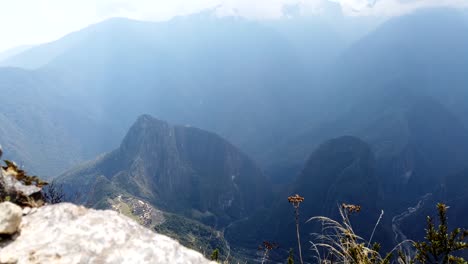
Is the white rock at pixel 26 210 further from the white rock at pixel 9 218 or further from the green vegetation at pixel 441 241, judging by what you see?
the green vegetation at pixel 441 241

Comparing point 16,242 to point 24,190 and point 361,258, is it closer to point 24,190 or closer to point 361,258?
point 24,190

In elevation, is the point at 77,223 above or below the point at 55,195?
above

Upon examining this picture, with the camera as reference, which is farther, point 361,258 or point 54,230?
point 361,258

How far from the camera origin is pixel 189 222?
556 ft

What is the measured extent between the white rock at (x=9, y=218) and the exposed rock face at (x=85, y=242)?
0.46 feet

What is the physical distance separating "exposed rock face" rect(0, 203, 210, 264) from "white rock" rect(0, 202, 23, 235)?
14 cm

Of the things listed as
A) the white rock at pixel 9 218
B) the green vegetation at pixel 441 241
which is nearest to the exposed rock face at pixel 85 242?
the white rock at pixel 9 218

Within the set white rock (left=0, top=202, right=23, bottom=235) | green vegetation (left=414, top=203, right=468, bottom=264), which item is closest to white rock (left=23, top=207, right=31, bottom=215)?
white rock (left=0, top=202, right=23, bottom=235)

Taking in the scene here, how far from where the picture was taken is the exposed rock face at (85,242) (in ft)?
15.8

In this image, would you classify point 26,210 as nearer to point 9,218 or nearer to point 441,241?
point 9,218

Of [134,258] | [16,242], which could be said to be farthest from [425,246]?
[16,242]

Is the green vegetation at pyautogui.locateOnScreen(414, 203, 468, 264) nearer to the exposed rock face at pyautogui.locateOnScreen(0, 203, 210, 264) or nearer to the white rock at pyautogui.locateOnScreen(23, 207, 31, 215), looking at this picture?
the exposed rock face at pyautogui.locateOnScreen(0, 203, 210, 264)

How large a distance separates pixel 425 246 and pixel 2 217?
7083 mm

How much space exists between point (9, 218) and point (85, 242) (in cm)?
106
